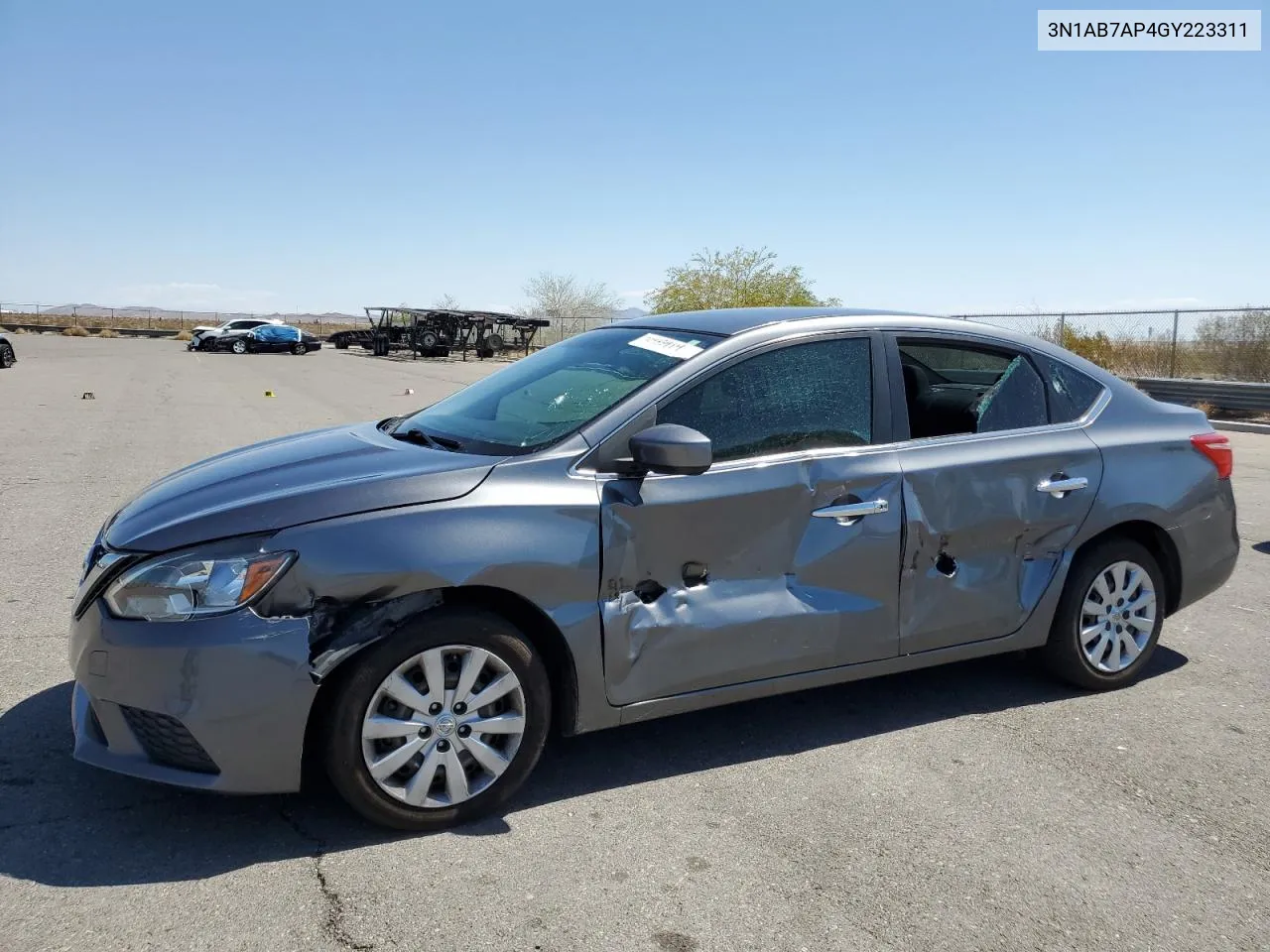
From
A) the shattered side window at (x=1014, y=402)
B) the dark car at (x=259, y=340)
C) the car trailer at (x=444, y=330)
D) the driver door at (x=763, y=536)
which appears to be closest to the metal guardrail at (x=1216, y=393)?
the shattered side window at (x=1014, y=402)

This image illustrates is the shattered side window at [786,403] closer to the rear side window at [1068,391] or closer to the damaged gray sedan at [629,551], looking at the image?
the damaged gray sedan at [629,551]

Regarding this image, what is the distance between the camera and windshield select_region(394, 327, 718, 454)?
3873 millimetres

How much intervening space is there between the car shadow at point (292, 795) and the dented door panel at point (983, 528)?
49 cm

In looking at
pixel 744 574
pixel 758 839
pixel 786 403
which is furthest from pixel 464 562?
pixel 786 403

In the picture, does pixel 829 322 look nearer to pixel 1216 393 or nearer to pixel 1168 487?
pixel 1168 487

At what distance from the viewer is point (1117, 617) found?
185 inches

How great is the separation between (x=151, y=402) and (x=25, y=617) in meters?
14.2

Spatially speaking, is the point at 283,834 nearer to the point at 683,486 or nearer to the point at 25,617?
the point at 683,486

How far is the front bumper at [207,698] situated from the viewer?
307cm

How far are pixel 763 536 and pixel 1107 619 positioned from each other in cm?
190

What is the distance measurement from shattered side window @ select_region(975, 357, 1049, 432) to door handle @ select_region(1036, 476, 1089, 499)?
0.88 feet

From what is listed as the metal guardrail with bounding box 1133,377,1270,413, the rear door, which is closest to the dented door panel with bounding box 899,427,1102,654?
the rear door

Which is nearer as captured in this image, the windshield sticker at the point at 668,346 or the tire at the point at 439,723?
the tire at the point at 439,723

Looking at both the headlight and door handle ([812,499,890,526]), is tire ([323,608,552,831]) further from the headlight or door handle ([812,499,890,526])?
door handle ([812,499,890,526])
